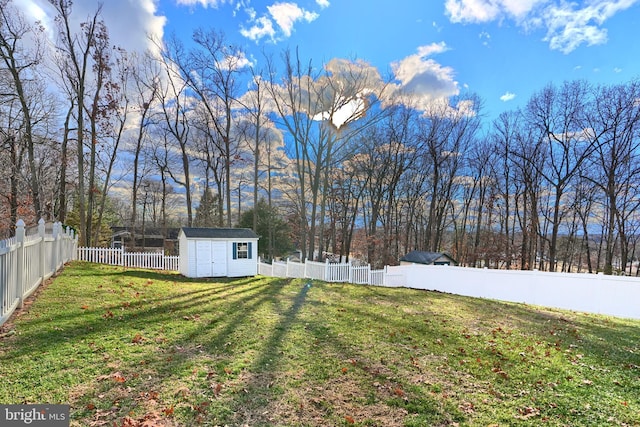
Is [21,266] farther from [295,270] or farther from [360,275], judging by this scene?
[360,275]

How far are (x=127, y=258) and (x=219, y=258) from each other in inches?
202

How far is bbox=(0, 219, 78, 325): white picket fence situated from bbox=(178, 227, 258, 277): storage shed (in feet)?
15.6

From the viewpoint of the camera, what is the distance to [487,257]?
2377 cm

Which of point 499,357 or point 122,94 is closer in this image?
point 499,357

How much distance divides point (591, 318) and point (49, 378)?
11.1m

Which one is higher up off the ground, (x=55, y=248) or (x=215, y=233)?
(x=215, y=233)

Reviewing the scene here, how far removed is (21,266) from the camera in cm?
544

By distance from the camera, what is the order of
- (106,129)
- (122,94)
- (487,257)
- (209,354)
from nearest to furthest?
(209,354) < (106,129) < (122,94) < (487,257)

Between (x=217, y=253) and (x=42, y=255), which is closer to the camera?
(x=42, y=255)

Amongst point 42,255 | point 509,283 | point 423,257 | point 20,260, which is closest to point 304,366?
point 20,260

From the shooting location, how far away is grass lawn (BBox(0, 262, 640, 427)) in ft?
10.1

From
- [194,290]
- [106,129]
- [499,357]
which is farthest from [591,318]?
[106,129]

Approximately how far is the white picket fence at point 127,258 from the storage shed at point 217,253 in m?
2.06

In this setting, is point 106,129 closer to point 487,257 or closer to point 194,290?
point 194,290
